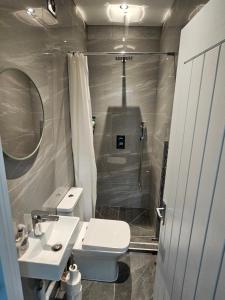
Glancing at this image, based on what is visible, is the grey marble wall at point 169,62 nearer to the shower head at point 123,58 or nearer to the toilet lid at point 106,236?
the shower head at point 123,58

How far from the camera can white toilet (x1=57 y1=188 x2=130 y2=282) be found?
1662mm

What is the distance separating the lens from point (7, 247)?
0.83 metres

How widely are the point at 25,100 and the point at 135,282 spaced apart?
6.36 feet

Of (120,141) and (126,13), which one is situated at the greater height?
(126,13)

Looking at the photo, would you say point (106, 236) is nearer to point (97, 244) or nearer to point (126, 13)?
point (97, 244)

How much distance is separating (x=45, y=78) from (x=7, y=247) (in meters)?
1.12

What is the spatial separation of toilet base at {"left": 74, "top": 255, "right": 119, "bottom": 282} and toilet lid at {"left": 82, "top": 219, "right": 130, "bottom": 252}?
248 millimetres

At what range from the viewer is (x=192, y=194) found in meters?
0.87

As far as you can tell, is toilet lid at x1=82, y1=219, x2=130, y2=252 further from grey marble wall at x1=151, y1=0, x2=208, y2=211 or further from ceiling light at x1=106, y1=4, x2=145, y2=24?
ceiling light at x1=106, y1=4, x2=145, y2=24

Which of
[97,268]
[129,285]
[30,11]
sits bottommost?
[129,285]

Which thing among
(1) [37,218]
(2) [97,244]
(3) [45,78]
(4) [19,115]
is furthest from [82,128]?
(2) [97,244]

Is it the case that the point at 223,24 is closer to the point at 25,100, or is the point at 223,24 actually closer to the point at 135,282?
the point at 25,100

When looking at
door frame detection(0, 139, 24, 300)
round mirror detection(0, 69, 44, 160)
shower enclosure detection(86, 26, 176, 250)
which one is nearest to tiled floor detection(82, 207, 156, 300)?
shower enclosure detection(86, 26, 176, 250)

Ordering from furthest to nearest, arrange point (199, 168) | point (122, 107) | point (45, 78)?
point (122, 107) → point (45, 78) → point (199, 168)
